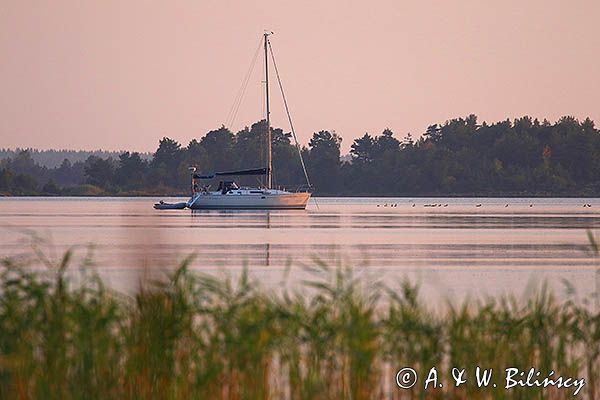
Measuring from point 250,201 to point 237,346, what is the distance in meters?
91.4

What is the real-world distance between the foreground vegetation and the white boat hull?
87.9 meters

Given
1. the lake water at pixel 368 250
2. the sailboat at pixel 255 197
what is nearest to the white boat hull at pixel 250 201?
the sailboat at pixel 255 197

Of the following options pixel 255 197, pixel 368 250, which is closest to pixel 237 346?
pixel 368 250

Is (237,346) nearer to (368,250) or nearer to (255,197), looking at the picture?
(368,250)

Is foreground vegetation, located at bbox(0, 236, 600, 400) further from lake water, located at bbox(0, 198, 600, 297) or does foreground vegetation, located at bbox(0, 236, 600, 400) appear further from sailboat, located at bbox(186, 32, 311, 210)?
sailboat, located at bbox(186, 32, 311, 210)

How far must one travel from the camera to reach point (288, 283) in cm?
2766

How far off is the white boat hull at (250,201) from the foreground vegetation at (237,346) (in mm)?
87917

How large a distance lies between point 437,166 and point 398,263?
156873mm

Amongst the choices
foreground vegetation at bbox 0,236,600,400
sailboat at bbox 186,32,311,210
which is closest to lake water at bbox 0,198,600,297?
foreground vegetation at bbox 0,236,600,400

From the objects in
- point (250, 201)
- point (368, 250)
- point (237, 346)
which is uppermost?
point (250, 201)

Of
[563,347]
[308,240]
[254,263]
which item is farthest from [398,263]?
[563,347]

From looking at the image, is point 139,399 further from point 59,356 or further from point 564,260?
point 564,260

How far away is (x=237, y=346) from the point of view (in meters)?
12.2

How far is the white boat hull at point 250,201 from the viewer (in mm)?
101750
